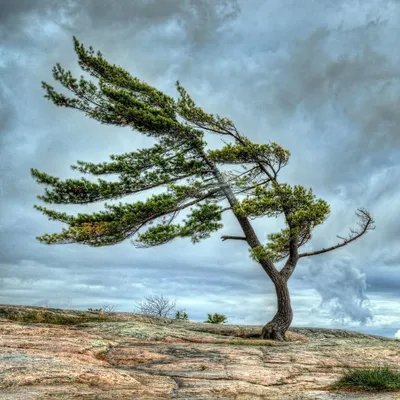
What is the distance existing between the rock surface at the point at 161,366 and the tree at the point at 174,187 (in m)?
5.36

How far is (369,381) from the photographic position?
31.5ft

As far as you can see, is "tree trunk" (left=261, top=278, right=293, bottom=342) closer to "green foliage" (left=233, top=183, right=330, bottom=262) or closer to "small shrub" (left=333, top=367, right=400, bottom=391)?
"green foliage" (left=233, top=183, right=330, bottom=262)

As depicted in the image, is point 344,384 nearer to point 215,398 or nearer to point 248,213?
point 215,398

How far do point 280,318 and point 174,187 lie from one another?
6.91 m

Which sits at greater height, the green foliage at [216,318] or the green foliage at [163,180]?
the green foliage at [163,180]

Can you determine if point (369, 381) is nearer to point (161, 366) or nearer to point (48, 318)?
point (161, 366)

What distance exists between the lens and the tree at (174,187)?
2020 centimetres

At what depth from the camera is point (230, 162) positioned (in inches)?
861

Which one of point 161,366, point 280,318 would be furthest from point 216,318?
point 161,366

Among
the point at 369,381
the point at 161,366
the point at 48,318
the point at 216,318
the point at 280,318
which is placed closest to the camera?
the point at 369,381

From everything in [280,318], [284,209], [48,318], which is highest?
[284,209]

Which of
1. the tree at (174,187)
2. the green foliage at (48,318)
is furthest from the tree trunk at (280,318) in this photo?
the green foliage at (48,318)

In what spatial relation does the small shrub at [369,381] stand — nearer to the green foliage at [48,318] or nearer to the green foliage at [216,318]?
the green foliage at [48,318]

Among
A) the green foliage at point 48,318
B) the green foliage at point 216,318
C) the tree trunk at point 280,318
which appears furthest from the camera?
the green foliage at point 216,318
